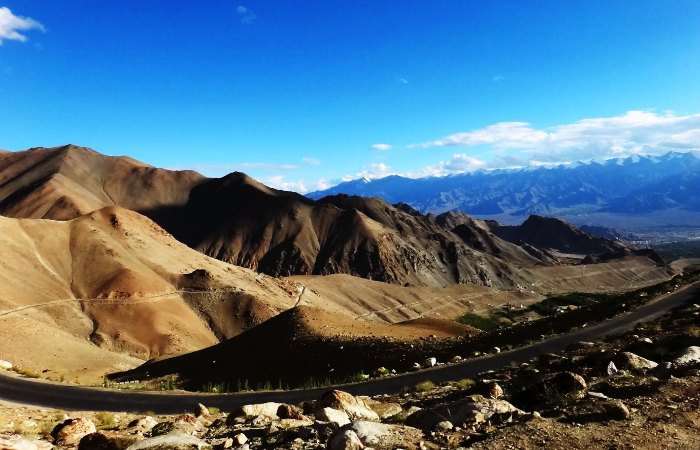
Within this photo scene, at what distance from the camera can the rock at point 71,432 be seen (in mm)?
11797

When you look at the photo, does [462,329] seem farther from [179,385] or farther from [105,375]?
[105,375]

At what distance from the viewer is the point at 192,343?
76688 millimetres

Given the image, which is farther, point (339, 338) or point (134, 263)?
point (134, 263)

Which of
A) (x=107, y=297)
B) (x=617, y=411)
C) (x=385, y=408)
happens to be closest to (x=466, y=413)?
(x=617, y=411)

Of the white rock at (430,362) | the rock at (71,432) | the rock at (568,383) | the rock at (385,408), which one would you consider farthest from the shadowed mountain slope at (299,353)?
the rock at (71,432)

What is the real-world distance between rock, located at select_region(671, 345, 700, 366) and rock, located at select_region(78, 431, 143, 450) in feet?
49.9

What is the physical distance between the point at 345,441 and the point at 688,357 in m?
12.8

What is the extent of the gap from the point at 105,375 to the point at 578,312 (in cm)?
4544

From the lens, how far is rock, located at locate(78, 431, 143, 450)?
10.4m

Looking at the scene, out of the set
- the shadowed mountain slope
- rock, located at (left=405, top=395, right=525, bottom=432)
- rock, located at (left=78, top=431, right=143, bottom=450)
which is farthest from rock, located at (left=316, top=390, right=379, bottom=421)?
the shadowed mountain slope

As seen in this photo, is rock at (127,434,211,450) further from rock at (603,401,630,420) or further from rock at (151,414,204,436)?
rock at (603,401,630,420)

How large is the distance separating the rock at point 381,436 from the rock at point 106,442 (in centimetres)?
460

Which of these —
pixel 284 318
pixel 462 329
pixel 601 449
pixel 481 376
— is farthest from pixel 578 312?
pixel 601 449

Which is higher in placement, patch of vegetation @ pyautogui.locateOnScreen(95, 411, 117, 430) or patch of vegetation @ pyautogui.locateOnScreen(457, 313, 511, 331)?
patch of vegetation @ pyautogui.locateOnScreen(95, 411, 117, 430)
